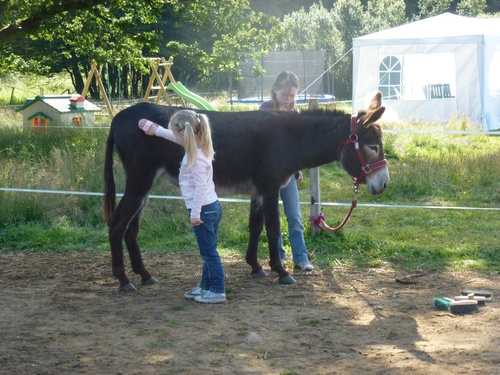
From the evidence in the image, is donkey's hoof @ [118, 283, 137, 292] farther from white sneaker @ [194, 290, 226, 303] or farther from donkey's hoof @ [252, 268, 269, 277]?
donkey's hoof @ [252, 268, 269, 277]

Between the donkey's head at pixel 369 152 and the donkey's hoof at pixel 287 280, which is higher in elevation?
the donkey's head at pixel 369 152

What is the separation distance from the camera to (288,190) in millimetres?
7051

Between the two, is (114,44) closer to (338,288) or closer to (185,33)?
(338,288)

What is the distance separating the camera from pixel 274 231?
663 centimetres

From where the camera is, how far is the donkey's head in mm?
6422

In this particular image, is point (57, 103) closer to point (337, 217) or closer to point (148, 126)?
point (337, 217)

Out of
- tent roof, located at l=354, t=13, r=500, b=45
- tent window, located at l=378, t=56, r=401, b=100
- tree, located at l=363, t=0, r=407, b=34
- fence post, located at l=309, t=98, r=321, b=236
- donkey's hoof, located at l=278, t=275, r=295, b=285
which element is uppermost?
tree, located at l=363, t=0, r=407, b=34

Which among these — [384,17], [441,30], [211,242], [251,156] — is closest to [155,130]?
[251,156]

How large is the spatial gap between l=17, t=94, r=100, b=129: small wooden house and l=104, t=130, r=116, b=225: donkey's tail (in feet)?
30.6

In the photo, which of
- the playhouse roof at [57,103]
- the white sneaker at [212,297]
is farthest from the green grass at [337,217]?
the playhouse roof at [57,103]

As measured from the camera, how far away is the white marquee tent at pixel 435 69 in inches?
734

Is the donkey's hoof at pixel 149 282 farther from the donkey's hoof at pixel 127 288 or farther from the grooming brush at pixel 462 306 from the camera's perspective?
the grooming brush at pixel 462 306

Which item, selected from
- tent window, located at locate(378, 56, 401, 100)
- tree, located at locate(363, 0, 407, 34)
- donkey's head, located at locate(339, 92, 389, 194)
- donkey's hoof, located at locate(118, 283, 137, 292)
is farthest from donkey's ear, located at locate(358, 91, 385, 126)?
tree, located at locate(363, 0, 407, 34)

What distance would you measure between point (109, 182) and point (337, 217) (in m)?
3.54
